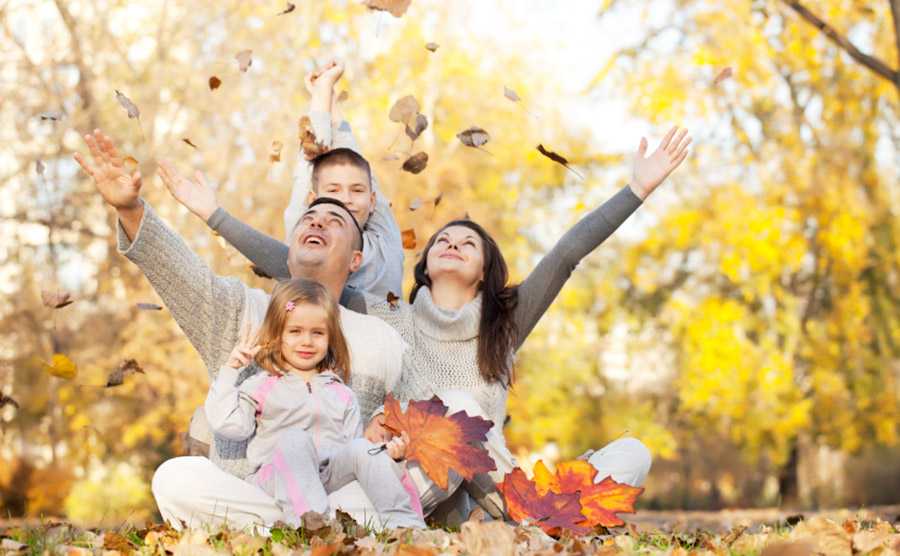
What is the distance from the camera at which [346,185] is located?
4.61 m

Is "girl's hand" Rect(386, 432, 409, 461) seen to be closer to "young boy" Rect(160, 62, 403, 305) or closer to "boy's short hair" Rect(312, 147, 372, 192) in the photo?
"young boy" Rect(160, 62, 403, 305)

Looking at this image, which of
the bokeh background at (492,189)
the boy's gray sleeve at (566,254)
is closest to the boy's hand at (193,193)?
the boy's gray sleeve at (566,254)

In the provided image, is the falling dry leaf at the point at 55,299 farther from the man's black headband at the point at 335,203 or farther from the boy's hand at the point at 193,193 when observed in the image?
the man's black headband at the point at 335,203

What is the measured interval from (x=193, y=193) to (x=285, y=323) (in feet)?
3.01

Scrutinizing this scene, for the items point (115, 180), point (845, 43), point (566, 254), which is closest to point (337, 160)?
point (566, 254)

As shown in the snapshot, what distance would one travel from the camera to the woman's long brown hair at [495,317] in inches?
175

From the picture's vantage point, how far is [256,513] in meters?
3.56

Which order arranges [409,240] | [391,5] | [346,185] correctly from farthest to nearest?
[409,240]
[391,5]
[346,185]

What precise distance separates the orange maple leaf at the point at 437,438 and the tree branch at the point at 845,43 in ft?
14.8

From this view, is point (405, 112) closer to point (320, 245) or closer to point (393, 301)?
point (393, 301)

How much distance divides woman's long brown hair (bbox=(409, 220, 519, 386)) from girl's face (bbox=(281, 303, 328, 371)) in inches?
34.6

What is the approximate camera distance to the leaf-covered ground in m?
2.83

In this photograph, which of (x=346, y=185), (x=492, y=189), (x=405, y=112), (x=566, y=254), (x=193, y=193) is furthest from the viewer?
(x=492, y=189)

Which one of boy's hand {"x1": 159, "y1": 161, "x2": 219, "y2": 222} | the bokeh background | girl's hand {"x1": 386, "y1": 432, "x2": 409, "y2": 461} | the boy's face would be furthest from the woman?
the bokeh background
